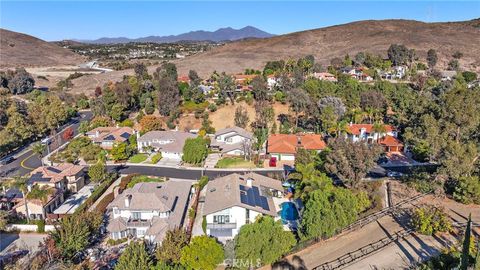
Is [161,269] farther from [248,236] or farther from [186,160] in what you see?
[186,160]

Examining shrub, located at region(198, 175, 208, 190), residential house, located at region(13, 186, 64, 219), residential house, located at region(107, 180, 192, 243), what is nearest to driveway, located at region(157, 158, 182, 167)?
shrub, located at region(198, 175, 208, 190)

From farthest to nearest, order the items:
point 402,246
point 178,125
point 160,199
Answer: point 178,125 → point 160,199 → point 402,246

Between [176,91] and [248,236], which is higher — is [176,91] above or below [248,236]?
above

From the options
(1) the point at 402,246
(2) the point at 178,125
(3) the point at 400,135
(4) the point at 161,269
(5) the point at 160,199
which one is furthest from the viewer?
(2) the point at 178,125

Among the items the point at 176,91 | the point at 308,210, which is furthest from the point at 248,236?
the point at 176,91

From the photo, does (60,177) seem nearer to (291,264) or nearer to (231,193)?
(231,193)

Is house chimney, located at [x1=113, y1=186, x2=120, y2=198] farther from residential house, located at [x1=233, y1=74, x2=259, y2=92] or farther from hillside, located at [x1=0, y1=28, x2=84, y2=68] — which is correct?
hillside, located at [x1=0, y1=28, x2=84, y2=68]
